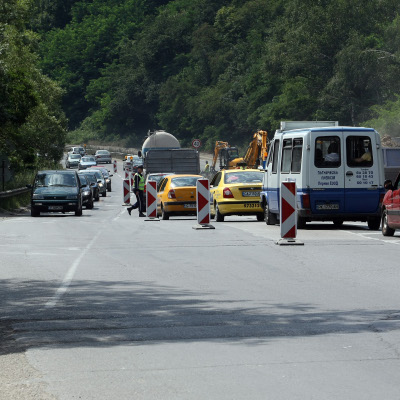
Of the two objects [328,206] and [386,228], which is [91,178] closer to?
[328,206]

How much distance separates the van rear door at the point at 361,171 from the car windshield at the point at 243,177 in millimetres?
5701

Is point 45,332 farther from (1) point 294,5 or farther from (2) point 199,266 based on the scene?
(1) point 294,5

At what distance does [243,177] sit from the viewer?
30547 millimetres

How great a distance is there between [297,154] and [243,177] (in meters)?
5.39

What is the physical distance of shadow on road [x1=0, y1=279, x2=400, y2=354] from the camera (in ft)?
30.2

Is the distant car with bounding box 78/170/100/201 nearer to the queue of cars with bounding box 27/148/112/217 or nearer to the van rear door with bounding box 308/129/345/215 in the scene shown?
the queue of cars with bounding box 27/148/112/217

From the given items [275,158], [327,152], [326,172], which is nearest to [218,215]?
[275,158]

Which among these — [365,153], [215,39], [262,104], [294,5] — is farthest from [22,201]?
[215,39]

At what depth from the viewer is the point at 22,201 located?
1865 inches

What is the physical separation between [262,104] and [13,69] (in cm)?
7335

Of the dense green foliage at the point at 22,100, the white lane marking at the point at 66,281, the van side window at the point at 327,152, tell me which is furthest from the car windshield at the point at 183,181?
the white lane marking at the point at 66,281

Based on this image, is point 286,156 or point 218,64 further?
point 218,64

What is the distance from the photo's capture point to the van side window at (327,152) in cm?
2467

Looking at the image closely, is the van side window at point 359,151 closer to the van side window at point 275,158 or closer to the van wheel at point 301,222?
the van wheel at point 301,222
